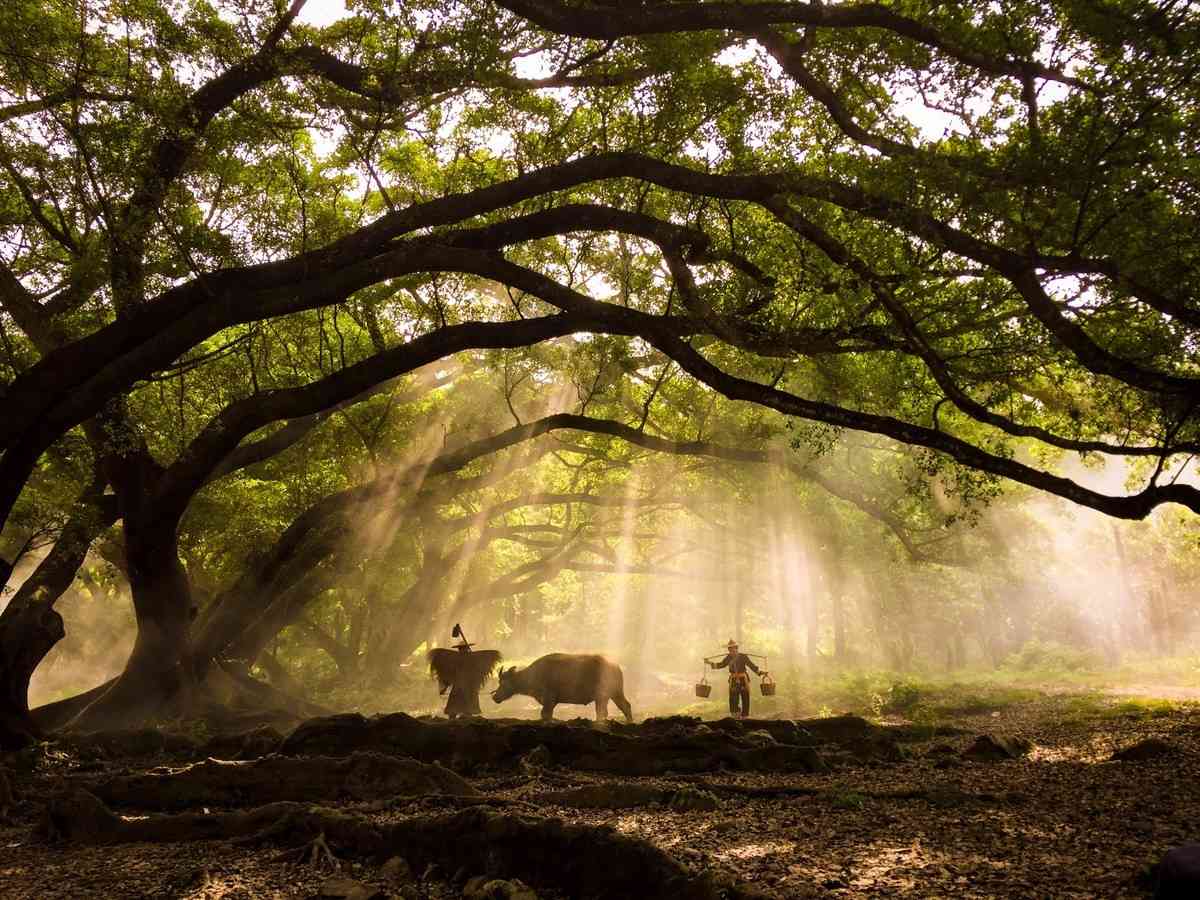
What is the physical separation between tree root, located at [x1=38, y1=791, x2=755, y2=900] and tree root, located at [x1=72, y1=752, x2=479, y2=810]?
811mm

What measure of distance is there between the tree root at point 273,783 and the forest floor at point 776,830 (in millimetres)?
115

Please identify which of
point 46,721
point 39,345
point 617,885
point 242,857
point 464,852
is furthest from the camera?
point 46,721

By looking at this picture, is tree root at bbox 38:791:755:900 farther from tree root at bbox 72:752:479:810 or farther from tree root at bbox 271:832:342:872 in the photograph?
tree root at bbox 72:752:479:810

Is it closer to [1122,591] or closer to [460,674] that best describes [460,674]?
[460,674]

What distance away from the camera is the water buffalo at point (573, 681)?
63.5 ft

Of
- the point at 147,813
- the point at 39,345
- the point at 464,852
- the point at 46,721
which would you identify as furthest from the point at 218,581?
the point at 464,852

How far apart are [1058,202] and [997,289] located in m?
3.18

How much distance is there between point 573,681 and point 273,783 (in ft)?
38.9

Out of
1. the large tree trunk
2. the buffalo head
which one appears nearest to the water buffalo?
the buffalo head

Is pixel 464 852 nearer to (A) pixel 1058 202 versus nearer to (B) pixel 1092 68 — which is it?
(A) pixel 1058 202

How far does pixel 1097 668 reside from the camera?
37.0m

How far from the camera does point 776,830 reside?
20.6ft

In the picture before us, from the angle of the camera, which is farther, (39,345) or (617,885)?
(39,345)

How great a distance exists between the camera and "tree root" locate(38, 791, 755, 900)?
4559 millimetres
